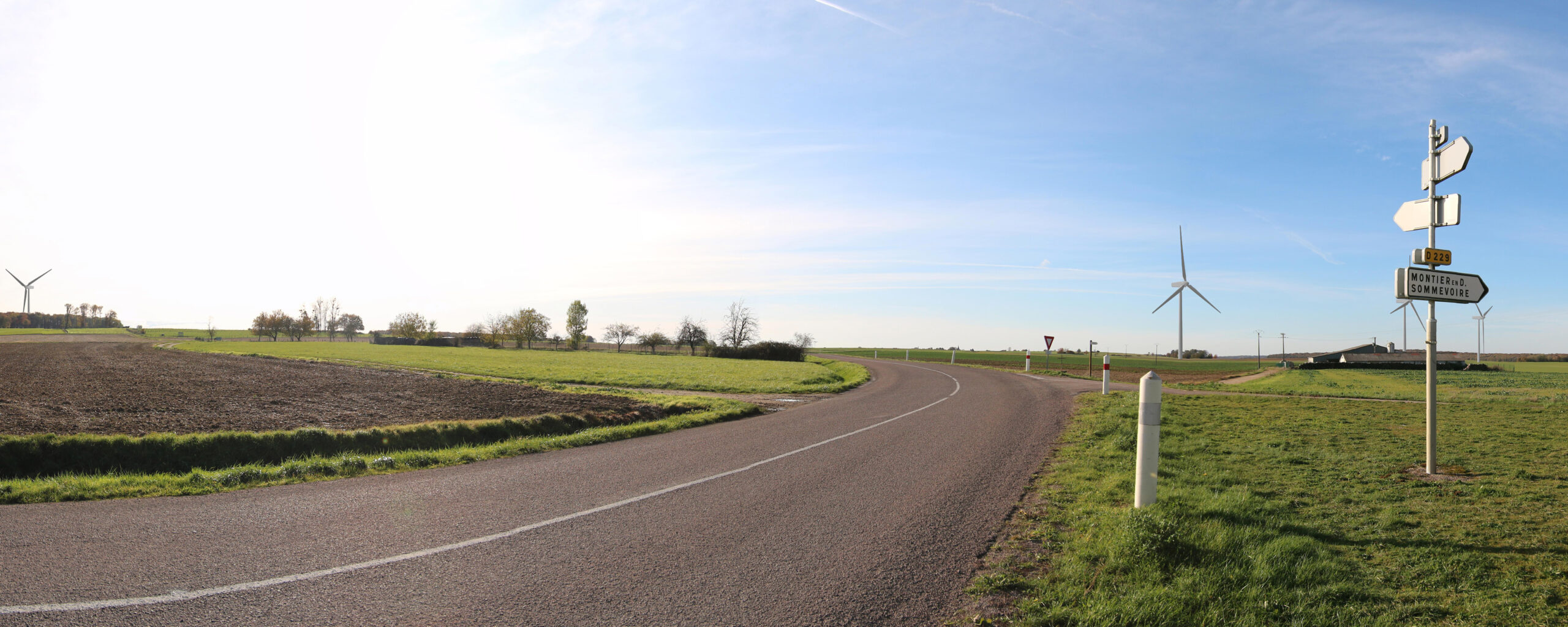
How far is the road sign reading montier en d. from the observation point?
349 inches

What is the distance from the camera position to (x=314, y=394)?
69.4ft

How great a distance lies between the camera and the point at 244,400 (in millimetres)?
18781

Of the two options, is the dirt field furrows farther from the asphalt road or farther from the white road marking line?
the white road marking line

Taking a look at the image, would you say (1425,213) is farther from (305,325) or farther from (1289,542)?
(305,325)

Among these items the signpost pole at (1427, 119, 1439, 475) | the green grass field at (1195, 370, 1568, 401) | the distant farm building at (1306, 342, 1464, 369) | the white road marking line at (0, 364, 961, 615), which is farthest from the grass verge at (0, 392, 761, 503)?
the distant farm building at (1306, 342, 1464, 369)

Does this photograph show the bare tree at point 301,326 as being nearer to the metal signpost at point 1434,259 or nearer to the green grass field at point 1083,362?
the green grass field at point 1083,362

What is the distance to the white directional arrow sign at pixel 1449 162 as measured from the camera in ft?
28.8

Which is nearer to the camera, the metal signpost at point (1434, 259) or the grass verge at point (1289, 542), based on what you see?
the grass verge at point (1289, 542)

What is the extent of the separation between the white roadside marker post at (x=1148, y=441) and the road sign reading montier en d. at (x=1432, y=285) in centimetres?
517

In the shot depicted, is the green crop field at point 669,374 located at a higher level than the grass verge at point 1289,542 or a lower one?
lower

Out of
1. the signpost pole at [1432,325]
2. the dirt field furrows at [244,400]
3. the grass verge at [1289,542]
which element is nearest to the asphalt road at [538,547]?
the grass verge at [1289,542]

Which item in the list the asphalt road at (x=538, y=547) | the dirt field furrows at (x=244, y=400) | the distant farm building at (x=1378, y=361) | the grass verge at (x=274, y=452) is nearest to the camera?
the asphalt road at (x=538, y=547)

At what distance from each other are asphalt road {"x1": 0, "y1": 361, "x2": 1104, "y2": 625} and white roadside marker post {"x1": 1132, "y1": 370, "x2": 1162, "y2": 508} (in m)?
1.27

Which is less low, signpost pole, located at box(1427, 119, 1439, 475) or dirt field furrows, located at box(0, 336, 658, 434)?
signpost pole, located at box(1427, 119, 1439, 475)
